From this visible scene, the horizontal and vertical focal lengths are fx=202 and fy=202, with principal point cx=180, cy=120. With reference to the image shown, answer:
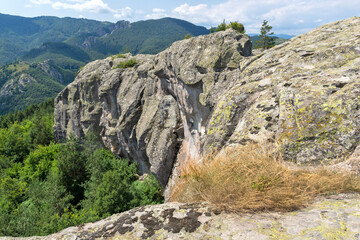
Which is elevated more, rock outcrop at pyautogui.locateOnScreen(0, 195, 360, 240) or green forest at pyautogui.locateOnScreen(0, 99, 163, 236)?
rock outcrop at pyautogui.locateOnScreen(0, 195, 360, 240)

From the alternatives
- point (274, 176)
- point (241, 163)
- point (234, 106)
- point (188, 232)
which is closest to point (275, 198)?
point (274, 176)

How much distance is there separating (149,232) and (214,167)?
6.48 feet

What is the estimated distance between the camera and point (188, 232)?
375 cm

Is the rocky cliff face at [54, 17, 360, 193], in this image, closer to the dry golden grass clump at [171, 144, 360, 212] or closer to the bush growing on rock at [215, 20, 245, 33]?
the dry golden grass clump at [171, 144, 360, 212]

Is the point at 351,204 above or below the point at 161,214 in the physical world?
above

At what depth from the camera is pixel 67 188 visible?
33.6 m

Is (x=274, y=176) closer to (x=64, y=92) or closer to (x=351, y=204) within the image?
(x=351, y=204)

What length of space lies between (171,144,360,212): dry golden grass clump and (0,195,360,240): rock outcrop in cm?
18

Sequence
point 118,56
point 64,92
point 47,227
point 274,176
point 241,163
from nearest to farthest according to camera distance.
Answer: point 274,176
point 241,163
point 47,227
point 118,56
point 64,92

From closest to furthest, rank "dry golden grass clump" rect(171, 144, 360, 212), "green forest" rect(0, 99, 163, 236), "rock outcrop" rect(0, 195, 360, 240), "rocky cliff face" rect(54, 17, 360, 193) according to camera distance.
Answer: "rock outcrop" rect(0, 195, 360, 240), "dry golden grass clump" rect(171, 144, 360, 212), "rocky cliff face" rect(54, 17, 360, 193), "green forest" rect(0, 99, 163, 236)

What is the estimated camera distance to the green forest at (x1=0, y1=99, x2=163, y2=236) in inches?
903

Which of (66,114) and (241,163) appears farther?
(66,114)

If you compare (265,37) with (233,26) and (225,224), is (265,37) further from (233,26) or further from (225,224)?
(225,224)

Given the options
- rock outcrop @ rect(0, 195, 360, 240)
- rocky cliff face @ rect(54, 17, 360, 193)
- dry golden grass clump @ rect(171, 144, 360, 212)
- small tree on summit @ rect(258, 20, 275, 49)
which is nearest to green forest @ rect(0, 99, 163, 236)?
rocky cliff face @ rect(54, 17, 360, 193)
